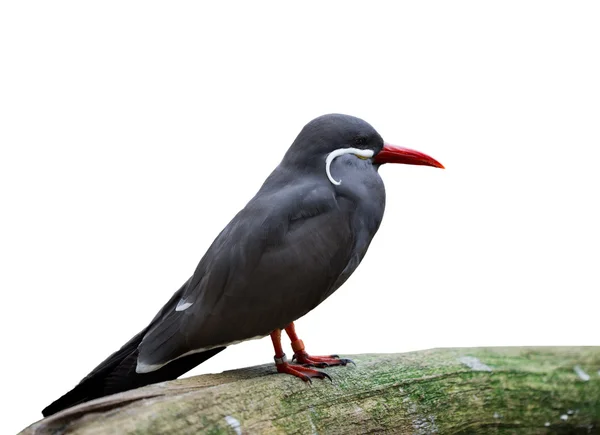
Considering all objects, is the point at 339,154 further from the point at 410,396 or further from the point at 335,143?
the point at 410,396

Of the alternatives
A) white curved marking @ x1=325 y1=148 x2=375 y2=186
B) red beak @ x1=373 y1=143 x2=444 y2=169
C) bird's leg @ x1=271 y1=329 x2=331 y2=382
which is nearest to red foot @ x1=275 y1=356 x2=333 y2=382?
bird's leg @ x1=271 y1=329 x2=331 y2=382

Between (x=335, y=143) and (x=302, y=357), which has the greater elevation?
(x=335, y=143)

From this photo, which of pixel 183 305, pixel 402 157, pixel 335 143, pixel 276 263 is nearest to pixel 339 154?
pixel 335 143

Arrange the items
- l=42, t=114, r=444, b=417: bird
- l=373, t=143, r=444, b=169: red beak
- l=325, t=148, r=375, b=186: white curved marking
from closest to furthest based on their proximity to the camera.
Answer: l=42, t=114, r=444, b=417: bird, l=325, t=148, r=375, b=186: white curved marking, l=373, t=143, r=444, b=169: red beak

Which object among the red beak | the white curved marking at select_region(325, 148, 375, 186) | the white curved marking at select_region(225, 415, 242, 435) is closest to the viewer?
the white curved marking at select_region(225, 415, 242, 435)

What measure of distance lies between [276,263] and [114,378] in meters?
0.89

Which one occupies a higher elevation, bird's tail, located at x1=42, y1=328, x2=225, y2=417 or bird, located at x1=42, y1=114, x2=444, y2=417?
bird, located at x1=42, y1=114, x2=444, y2=417

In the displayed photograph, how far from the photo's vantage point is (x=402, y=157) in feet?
13.0

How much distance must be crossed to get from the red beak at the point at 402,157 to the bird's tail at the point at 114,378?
130 centimetres

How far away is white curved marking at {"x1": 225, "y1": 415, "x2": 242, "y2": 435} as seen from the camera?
3379mm

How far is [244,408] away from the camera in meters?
3.48

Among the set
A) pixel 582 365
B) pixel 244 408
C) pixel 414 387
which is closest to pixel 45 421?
pixel 244 408

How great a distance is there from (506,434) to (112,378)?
5.95 feet

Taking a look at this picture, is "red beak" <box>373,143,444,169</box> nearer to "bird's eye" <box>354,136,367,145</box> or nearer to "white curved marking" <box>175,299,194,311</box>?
"bird's eye" <box>354,136,367,145</box>
